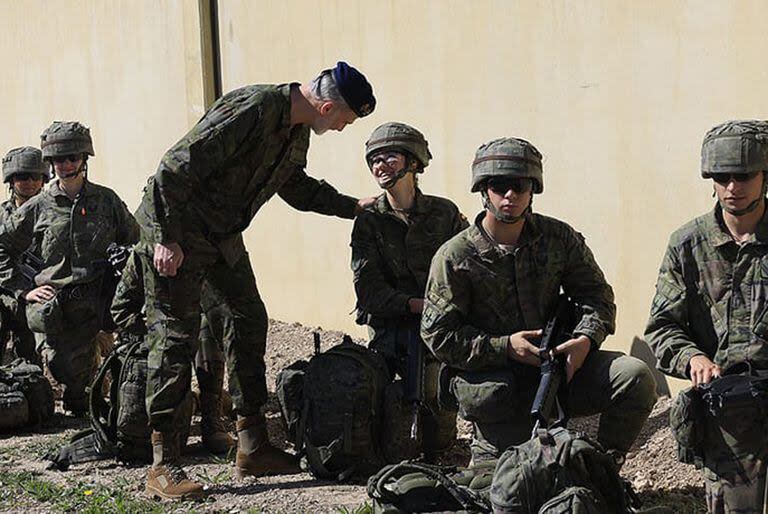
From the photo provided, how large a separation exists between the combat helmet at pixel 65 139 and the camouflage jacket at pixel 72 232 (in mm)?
348

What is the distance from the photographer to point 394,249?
6.75 m

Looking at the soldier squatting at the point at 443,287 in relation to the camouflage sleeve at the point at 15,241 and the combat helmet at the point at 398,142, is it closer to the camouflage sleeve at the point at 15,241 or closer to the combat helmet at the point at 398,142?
the combat helmet at the point at 398,142

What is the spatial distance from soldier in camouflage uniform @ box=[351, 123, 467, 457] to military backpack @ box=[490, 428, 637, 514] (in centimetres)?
171

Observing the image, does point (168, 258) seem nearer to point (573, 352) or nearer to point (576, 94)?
point (573, 352)

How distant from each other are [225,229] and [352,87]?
94 centimetres

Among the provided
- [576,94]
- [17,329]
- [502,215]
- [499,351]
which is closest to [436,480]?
[499,351]

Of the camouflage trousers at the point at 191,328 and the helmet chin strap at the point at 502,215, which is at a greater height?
the helmet chin strap at the point at 502,215

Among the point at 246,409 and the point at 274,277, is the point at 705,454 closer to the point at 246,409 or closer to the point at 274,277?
the point at 246,409

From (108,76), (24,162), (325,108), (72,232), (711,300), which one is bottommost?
(711,300)

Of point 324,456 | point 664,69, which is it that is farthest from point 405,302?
point 664,69

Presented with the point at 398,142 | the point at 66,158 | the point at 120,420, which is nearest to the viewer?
the point at 398,142

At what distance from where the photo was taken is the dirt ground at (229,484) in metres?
6.01

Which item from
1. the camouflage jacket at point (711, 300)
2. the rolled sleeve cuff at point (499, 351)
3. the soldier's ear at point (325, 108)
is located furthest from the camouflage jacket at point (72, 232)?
the camouflage jacket at point (711, 300)

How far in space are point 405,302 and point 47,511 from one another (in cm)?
198
